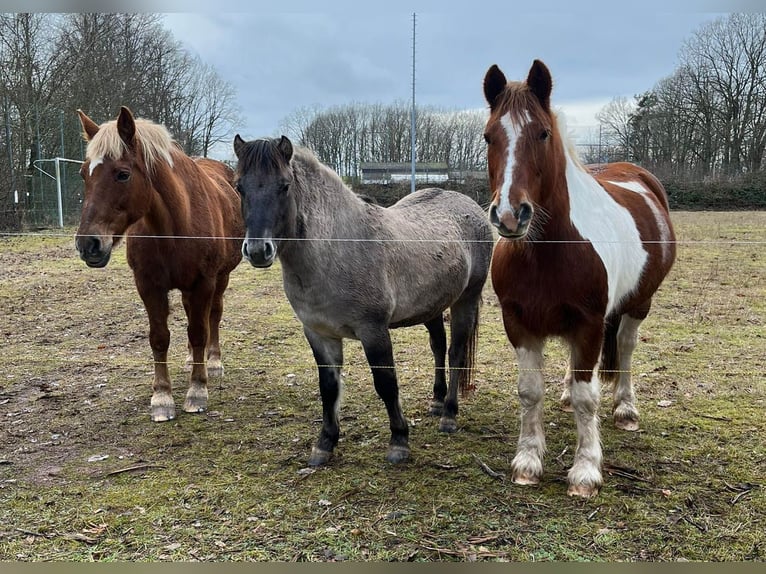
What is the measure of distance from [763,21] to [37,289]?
28.0 feet

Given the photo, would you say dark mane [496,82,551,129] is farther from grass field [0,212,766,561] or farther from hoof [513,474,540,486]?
hoof [513,474,540,486]

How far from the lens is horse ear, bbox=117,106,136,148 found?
334cm

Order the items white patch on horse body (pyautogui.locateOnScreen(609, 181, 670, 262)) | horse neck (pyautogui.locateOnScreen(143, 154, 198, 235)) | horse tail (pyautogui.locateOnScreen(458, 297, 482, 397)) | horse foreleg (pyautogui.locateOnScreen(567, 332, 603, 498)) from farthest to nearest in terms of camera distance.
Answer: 1. horse tail (pyautogui.locateOnScreen(458, 297, 482, 397))
2. horse neck (pyautogui.locateOnScreen(143, 154, 198, 235))
3. white patch on horse body (pyautogui.locateOnScreen(609, 181, 670, 262))
4. horse foreleg (pyautogui.locateOnScreen(567, 332, 603, 498))

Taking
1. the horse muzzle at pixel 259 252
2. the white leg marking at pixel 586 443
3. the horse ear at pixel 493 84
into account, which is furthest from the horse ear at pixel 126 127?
the white leg marking at pixel 586 443

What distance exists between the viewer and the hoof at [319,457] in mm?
3297

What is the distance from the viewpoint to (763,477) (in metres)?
3.06

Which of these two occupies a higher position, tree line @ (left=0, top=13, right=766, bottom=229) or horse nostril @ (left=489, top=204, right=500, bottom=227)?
tree line @ (left=0, top=13, right=766, bottom=229)

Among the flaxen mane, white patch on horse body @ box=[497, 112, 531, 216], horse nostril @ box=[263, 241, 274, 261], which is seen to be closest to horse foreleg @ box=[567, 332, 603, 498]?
white patch on horse body @ box=[497, 112, 531, 216]

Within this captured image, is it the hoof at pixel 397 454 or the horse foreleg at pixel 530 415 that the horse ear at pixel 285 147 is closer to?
the horse foreleg at pixel 530 415

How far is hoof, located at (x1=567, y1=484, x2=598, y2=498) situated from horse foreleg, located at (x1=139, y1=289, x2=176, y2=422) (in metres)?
2.81

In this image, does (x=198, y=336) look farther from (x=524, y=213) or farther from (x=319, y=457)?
(x=524, y=213)

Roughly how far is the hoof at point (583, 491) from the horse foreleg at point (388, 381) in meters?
0.97

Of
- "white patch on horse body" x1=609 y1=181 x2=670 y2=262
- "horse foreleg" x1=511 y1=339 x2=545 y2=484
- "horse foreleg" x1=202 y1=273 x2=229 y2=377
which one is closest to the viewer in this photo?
"horse foreleg" x1=511 y1=339 x2=545 y2=484

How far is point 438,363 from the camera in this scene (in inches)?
165
